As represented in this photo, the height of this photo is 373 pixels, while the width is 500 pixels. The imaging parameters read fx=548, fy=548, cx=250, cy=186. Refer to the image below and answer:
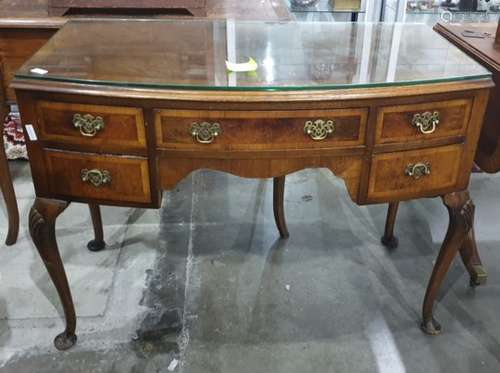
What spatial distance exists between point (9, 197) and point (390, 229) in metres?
1.30

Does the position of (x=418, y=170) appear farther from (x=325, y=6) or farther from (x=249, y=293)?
(x=325, y=6)

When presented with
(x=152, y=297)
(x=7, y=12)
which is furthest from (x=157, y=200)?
(x=7, y=12)

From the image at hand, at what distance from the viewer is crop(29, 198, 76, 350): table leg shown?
127 centimetres

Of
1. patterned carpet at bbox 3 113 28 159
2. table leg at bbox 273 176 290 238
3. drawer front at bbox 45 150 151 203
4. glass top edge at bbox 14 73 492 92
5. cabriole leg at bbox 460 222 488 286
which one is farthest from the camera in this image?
patterned carpet at bbox 3 113 28 159

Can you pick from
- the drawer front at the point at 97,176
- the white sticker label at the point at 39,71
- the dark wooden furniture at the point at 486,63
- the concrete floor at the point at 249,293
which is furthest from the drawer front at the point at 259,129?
the concrete floor at the point at 249,293

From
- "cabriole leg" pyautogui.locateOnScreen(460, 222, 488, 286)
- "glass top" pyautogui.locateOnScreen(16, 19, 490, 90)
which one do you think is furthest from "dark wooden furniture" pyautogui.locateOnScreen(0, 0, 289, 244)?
"cabriole leg" pyautogui.locateOnScreen(460, 222, 488, 286)

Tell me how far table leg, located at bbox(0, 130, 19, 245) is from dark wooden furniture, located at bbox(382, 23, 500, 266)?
1.41m

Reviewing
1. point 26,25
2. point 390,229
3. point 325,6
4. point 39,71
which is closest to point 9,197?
point 26,25

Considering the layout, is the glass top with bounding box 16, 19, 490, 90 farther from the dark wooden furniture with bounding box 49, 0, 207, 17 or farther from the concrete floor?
the concrete floor

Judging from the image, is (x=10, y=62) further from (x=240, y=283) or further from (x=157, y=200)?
(x=240, y=283)

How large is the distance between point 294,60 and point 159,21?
20.3 inches

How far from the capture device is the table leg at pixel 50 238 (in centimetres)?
127

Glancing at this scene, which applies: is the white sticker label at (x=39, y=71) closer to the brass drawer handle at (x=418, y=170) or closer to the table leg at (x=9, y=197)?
the table leg at (x=9, y=197)

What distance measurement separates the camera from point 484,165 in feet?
4.88
